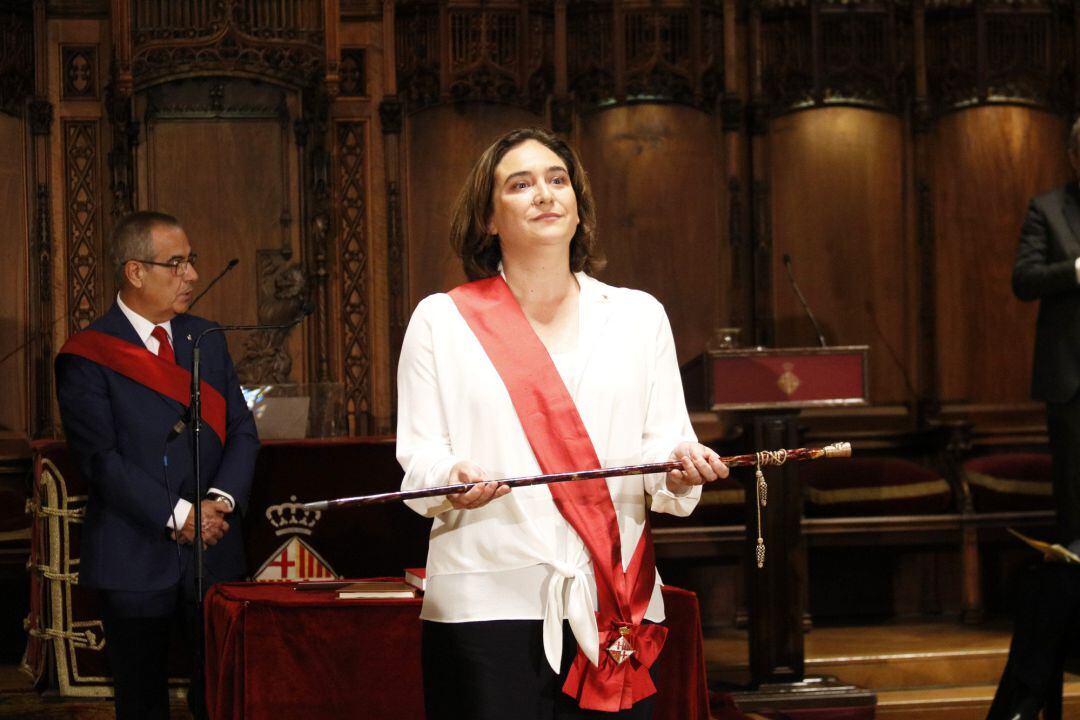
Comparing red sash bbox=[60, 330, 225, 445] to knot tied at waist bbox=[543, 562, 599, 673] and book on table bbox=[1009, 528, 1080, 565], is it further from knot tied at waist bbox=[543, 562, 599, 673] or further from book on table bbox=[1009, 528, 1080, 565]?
book on table bbox=[1009, 528, 1080, 565]

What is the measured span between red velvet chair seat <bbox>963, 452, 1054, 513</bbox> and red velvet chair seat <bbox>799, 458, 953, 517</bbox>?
0.13 meters

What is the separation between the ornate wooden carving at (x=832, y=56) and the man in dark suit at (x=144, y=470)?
3.96m

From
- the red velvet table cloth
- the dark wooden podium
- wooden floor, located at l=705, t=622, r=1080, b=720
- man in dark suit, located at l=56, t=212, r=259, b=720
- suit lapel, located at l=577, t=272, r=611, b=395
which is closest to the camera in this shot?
suit lapel, located at l=577, t=272, r=611, b=395

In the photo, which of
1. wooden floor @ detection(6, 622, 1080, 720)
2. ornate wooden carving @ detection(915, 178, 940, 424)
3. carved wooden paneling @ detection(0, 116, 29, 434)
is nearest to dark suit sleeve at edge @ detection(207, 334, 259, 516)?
wooden floor @ detection(6, 622, 1080, 720)

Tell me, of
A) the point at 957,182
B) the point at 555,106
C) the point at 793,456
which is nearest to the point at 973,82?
the point at 957,182

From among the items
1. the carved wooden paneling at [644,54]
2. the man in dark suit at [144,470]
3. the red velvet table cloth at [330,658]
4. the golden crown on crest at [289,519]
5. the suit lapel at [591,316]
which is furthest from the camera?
the carved wooden paneling at [644,54]

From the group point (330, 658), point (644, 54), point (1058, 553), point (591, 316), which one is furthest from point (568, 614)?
point (644, 54)

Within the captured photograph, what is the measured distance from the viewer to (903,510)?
5.76m

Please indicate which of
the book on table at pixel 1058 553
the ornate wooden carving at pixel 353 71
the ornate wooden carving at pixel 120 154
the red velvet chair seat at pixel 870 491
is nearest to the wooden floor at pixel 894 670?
the red velvet chair seat at pixel 870 491

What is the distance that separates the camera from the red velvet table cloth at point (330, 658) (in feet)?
10.3

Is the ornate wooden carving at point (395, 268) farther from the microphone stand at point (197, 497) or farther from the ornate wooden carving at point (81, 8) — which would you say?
the microphone stand at point (197, 497)

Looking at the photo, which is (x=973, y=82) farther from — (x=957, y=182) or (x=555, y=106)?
(x=555, y=106)

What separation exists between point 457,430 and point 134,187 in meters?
4.70

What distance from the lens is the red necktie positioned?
3562 mm
